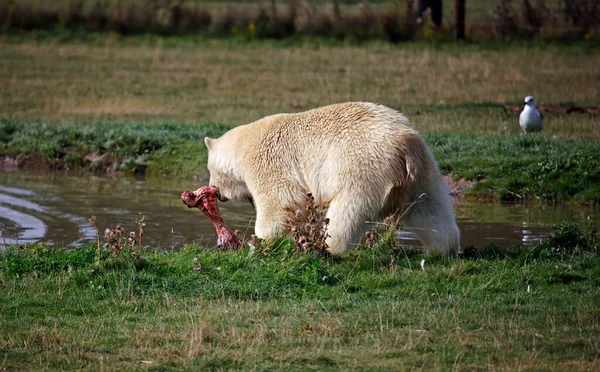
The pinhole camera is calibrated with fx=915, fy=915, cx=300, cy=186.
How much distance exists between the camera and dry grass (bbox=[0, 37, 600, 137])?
1898 centimetres

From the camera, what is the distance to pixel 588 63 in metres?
24.1

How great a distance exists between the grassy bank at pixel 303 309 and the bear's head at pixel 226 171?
1362 millimetres

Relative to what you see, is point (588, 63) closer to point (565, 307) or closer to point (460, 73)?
point (460, 73)

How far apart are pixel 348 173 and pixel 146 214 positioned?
4.85 m

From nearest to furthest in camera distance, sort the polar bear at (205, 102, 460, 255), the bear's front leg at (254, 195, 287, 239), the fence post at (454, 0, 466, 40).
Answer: the polar bear at (205, 102, 460, 255)
the bear's front leg at (254, 195, 287, 239)
the fence post at (454, 0, 466, 40)

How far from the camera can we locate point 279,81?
22672 mm

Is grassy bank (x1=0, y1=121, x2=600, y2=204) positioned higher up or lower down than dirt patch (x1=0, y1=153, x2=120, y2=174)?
higher up

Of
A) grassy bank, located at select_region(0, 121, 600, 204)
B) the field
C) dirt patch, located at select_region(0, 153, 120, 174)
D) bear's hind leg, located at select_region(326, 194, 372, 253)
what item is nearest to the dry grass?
grassy bank, located at select_region(0, 121, 600, 204)

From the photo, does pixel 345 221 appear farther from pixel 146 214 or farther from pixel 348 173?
pixel 146 214

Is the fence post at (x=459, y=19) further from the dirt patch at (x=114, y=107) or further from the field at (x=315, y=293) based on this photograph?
the field at (x=315, y=293)

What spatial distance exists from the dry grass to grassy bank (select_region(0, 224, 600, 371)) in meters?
8.95

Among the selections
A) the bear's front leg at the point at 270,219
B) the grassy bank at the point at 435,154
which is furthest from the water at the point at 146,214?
the bear's front leg at the point at 270,219

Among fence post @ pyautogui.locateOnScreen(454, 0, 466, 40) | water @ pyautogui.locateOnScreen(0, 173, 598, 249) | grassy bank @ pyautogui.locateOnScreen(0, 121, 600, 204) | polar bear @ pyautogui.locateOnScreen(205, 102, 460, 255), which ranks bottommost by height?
water @ pyautogui.locateOnScreen(0, 173, 598, 249)

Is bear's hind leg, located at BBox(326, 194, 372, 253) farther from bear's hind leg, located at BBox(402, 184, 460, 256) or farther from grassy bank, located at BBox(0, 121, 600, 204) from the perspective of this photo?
grassy bank, located at BBox(0, 121, 600, 204)
